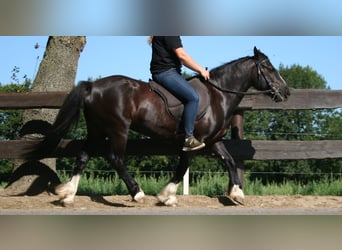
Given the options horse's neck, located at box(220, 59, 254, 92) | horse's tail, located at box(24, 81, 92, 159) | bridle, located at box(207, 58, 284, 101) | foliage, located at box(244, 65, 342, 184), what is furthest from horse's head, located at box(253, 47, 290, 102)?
foliage, located at box(244, 65, 342, 184)

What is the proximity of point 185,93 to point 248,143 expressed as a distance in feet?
5.53

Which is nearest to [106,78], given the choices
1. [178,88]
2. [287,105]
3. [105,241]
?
[178,88]

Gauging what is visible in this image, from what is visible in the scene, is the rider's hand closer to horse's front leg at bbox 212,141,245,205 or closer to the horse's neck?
the horse's neck

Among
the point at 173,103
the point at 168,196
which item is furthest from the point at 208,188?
the point at 173,103

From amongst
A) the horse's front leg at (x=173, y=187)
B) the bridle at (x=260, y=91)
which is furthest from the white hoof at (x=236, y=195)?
the bridle at (x=260, y=91)

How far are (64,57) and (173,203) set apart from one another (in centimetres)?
317

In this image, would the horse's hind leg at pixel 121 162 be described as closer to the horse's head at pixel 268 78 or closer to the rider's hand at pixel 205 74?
the rider's hand at pixel 205 74

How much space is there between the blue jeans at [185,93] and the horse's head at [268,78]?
47.0 inches

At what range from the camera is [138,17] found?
89.3 inches

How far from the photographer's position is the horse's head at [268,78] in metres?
6.82

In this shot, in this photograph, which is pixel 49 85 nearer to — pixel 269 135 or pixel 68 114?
pixel 68 114

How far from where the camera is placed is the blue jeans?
622 centimetres

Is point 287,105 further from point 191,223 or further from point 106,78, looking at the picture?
point 191,223

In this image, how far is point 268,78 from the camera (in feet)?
22.6
